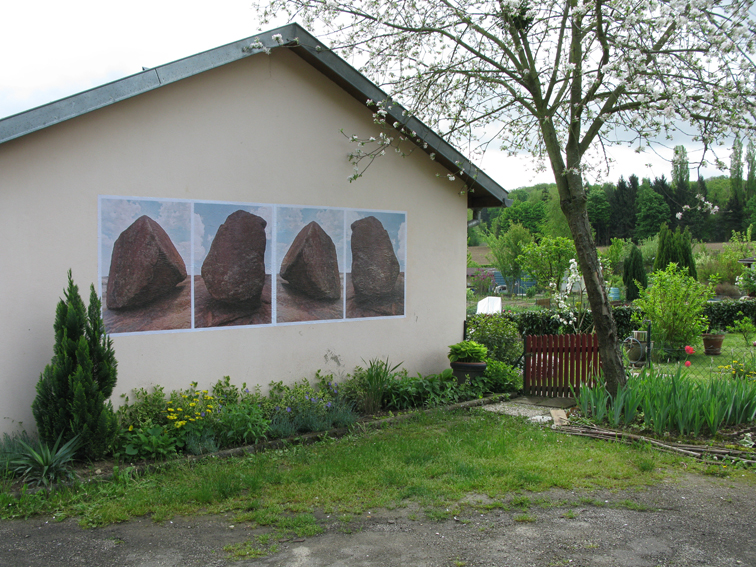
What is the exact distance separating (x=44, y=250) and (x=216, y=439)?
2.81 meters

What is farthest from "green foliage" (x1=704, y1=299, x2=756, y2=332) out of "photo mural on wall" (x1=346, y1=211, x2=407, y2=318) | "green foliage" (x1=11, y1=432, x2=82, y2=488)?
"green foliage" (x1=11, y1=432, x2=82, y2=488)

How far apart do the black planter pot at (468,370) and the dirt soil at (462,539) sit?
4.28 metres

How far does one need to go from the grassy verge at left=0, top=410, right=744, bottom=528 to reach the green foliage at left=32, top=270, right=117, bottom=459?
58cm

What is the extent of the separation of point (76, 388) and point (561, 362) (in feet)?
24.2

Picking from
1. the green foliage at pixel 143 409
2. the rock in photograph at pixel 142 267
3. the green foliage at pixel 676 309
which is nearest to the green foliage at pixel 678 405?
the green foliage at pixel 143 409

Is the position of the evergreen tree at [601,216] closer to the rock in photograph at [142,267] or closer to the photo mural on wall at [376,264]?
the photo mural on wall at [376,264]

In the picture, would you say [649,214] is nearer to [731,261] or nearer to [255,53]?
[731,261]

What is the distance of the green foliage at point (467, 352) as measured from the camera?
31.1 ft

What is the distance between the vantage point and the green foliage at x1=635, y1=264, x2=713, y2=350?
14242 millimetres

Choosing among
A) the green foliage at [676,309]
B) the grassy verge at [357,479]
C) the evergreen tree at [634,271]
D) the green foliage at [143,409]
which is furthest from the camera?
the evergreen tree at [634,271]

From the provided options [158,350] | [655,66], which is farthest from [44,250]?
[655,66]

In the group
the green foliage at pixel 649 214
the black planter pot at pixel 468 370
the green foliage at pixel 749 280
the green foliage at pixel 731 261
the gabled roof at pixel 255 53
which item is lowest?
the black planter pot at pixel 468 370

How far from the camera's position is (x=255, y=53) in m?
7.33

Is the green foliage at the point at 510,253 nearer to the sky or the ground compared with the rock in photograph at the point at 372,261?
nearer to the sky
